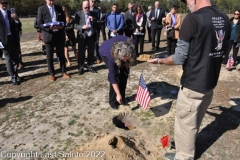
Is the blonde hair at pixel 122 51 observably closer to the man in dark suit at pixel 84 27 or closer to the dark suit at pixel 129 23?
the man in dark suit at pixel 84 27

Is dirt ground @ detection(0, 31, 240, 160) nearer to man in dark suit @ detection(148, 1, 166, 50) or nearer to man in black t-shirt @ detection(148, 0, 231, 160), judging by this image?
man in black t-shirt @ detection(148, 0, 231, 160)

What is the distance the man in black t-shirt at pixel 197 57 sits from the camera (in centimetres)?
235

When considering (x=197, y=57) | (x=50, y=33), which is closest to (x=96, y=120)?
(x=197, y=57)

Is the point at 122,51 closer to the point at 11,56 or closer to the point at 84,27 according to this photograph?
the point at 84,27

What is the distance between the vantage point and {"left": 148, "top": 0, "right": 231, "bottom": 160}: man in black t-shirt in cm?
235

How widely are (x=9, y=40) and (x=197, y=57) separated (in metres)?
4.76

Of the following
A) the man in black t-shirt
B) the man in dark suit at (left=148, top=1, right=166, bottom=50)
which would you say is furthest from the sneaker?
the man in dark suit at (left=148, top=1, right=166, bottom=50)

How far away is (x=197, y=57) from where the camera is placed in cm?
246

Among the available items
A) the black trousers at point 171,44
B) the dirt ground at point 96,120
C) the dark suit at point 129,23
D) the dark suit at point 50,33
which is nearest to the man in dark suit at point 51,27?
the dark suit at point 50,33

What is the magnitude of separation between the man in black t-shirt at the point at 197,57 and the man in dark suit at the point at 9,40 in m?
4.18

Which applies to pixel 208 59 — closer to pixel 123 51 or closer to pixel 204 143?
pixel 123 51

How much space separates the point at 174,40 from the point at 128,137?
198 inches

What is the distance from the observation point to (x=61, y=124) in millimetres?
4023

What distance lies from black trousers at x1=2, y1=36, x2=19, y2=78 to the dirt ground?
388 mm
